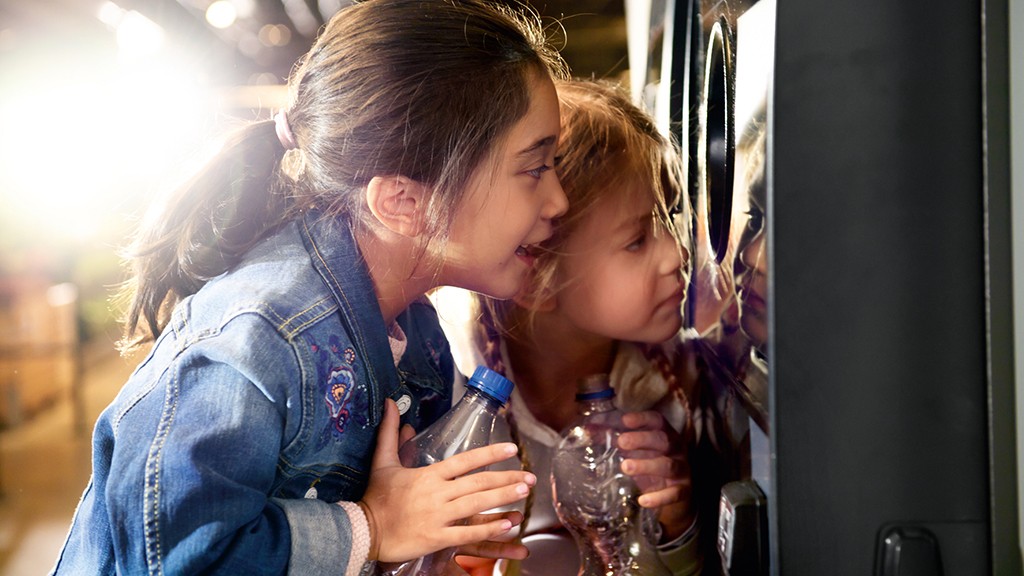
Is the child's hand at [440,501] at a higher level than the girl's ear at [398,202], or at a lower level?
lower

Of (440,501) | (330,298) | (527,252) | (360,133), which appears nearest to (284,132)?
(360,133)

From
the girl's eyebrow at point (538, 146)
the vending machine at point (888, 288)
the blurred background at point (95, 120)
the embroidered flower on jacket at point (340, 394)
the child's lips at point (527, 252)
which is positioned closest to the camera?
the vending machine at point (888, 288)

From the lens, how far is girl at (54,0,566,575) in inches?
29.0

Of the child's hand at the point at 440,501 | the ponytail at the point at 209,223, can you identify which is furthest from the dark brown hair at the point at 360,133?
the child's hand at the point at 440,501

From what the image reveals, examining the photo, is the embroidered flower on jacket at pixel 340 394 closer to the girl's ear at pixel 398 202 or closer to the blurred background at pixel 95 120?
the girl's ear at pixel 398 202

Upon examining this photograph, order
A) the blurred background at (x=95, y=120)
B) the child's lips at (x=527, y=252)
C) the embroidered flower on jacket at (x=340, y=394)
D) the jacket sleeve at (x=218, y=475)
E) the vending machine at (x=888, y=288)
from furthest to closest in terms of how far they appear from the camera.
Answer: the blurred background at (x=95, y=120), the child's lips at (x=527, y=252), the embroidered flower on jacket at (x=340, y=394), the jacket sleeve at (x=218, y=475), the vending machine at (x=888, y=288)

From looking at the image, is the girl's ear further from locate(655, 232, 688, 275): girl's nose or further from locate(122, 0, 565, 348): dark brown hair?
locate(655, 232, 688, 275): girl's nose

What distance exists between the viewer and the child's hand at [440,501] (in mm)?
799

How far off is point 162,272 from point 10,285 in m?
1.68

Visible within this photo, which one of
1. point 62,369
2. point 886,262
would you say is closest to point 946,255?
point 886,262

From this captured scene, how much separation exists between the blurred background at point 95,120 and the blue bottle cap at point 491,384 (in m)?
0.45

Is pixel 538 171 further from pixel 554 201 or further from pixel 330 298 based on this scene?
pixel 330 298

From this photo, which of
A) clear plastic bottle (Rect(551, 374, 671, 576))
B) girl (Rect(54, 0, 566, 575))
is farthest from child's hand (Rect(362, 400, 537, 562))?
clear plastic bottle (Rect(551, 374, 671, 576))

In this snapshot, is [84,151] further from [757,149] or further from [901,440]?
[901,440]
